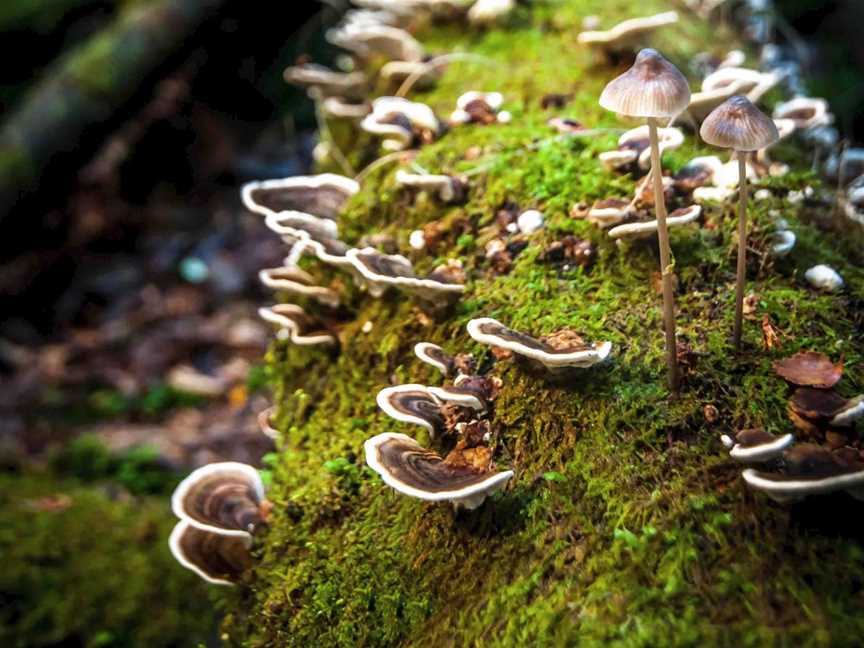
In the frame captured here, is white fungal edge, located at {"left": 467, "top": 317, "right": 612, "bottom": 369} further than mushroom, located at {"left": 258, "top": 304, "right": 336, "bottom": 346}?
No

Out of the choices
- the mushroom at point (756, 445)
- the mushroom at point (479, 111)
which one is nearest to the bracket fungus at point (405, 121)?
the mushroom at point (479, 111)

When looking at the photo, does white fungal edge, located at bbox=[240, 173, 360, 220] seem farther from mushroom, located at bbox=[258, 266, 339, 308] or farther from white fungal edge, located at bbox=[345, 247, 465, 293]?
white fungal edge, located at bbox=[345, 247, 465, 293]

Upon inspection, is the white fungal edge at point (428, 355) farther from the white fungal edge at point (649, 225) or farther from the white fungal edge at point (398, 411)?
the white fungal edge at point (649, 225)

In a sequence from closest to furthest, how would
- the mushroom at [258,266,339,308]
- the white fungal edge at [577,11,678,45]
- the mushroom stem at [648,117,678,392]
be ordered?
the mushroom stem at [648,117,678,392] < the mushroom at [258,266,339,308] < the white fungal edge at [577,11,678,45]

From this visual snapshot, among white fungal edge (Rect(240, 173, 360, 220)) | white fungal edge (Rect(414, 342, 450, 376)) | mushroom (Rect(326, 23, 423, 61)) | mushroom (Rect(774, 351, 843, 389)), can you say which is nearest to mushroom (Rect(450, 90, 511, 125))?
white fungal edge (Rect(240, 173, 360, 220))

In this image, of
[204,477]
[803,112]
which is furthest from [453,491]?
[803,112]

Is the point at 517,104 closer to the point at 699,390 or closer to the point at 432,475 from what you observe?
the point at 699,390

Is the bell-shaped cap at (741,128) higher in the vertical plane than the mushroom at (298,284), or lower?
higher

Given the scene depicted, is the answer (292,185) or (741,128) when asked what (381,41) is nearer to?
(292,185)

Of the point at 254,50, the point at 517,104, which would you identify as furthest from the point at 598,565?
the point at 254,50
